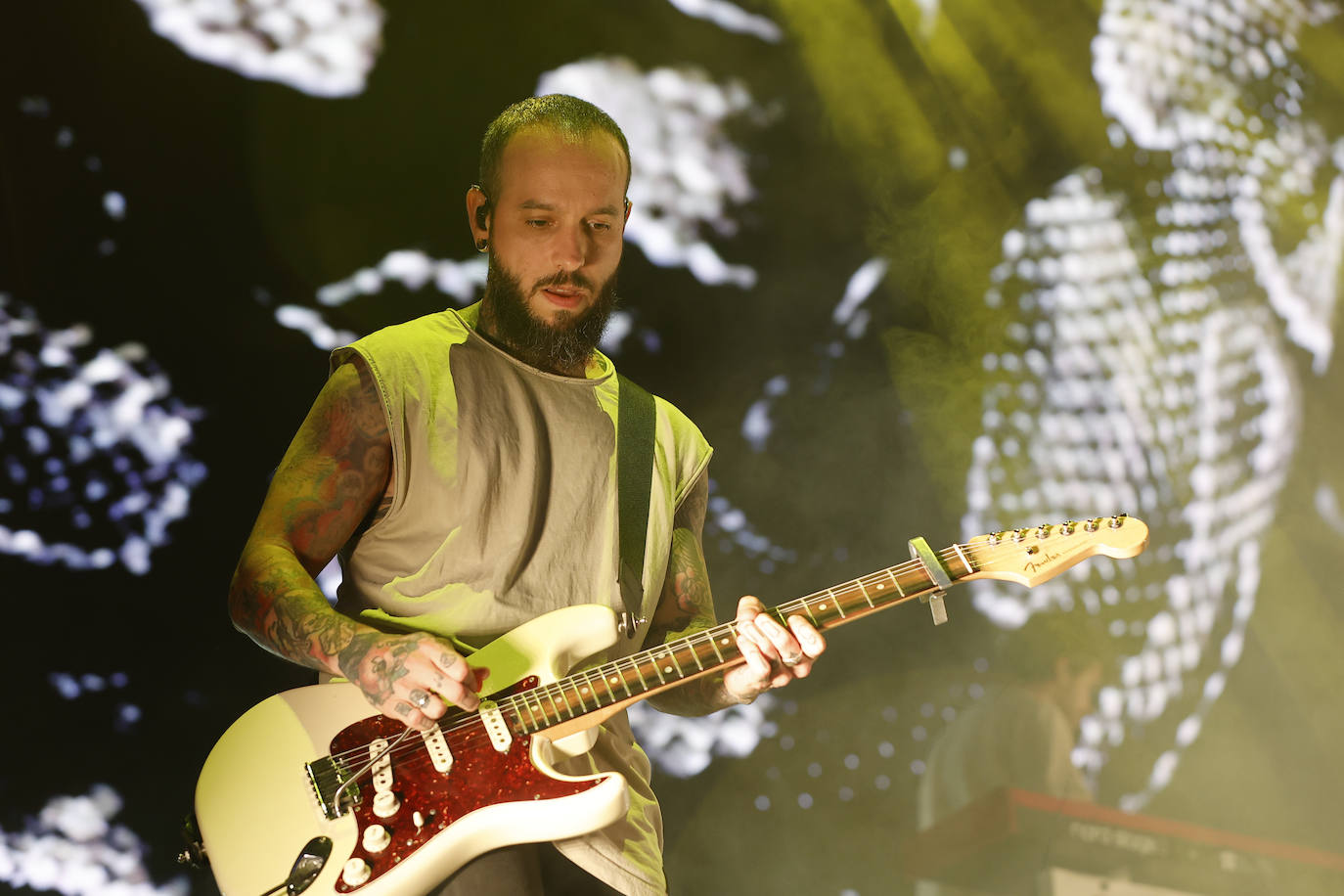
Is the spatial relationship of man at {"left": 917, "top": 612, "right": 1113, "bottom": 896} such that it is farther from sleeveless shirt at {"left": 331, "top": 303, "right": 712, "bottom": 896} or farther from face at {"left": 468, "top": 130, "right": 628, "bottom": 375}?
face at {"left": 468, "top": 130, "right": 628, "bottom": 375}

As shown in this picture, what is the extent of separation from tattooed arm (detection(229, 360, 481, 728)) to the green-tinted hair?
0.65 metres

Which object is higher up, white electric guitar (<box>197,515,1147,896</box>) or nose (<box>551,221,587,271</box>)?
nose (<box>551,221,587,271</box>)

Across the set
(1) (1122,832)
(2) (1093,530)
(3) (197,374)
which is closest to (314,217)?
(3) (197,374)

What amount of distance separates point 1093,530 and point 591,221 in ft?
4.03

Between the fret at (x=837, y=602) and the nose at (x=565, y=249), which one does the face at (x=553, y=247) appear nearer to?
the nose at (x=565, y=249)

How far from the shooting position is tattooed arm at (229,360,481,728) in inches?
58.4

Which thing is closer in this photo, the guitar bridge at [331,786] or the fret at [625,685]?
the guitar bridge at [331,786]

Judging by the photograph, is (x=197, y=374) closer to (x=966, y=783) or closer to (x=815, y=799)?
(x=815, y=799)

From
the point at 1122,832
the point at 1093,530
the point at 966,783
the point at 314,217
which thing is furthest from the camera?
the point at 966,783

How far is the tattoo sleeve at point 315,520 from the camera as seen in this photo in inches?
60.9

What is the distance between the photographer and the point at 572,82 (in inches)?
110

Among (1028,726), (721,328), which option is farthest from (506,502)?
(1028,726)

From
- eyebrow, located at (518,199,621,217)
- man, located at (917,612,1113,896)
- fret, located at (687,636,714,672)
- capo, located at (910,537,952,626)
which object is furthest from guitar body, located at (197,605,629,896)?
man, located at (917,612,1113,896)

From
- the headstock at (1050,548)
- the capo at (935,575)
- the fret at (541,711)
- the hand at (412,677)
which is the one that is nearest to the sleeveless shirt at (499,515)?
the fret at (541,711)
